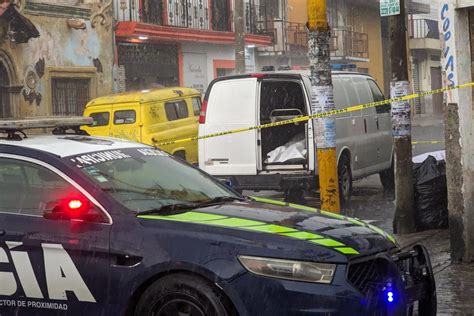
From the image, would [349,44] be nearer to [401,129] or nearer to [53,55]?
[53,55]

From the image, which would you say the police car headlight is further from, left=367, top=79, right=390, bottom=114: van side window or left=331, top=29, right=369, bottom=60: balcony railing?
left=331, top=29, right=369, bottom=60: balcony railing

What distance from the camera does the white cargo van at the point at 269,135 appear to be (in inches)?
433

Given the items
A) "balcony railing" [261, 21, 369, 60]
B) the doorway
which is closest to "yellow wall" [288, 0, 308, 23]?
"balcony railing" [261, 21, 369, 60]

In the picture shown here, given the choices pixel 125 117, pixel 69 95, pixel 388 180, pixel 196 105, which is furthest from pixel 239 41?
pixel 388 180

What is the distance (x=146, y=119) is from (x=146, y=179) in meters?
8.97

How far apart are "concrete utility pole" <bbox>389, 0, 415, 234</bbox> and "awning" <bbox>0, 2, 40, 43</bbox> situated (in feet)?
43.0

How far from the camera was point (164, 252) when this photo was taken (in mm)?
4480

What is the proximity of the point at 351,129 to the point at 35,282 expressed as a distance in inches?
305

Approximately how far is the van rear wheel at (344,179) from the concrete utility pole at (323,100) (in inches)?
148

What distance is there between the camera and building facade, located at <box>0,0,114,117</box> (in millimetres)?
19875

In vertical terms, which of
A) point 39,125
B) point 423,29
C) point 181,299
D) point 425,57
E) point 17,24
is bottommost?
point 181,299

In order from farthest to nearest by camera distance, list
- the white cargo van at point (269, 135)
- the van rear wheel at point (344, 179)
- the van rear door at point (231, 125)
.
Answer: the van rear wheel at point (344, 179)
the van rear door at point (231, 125)
the white cargo van at point (269, 135)

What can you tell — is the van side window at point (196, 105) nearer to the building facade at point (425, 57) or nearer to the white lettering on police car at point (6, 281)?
the white lettering on police car at point (6, 281)

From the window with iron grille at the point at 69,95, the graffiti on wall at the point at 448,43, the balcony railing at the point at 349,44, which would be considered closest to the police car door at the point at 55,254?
the graffiti on wall at the point at 448,43
